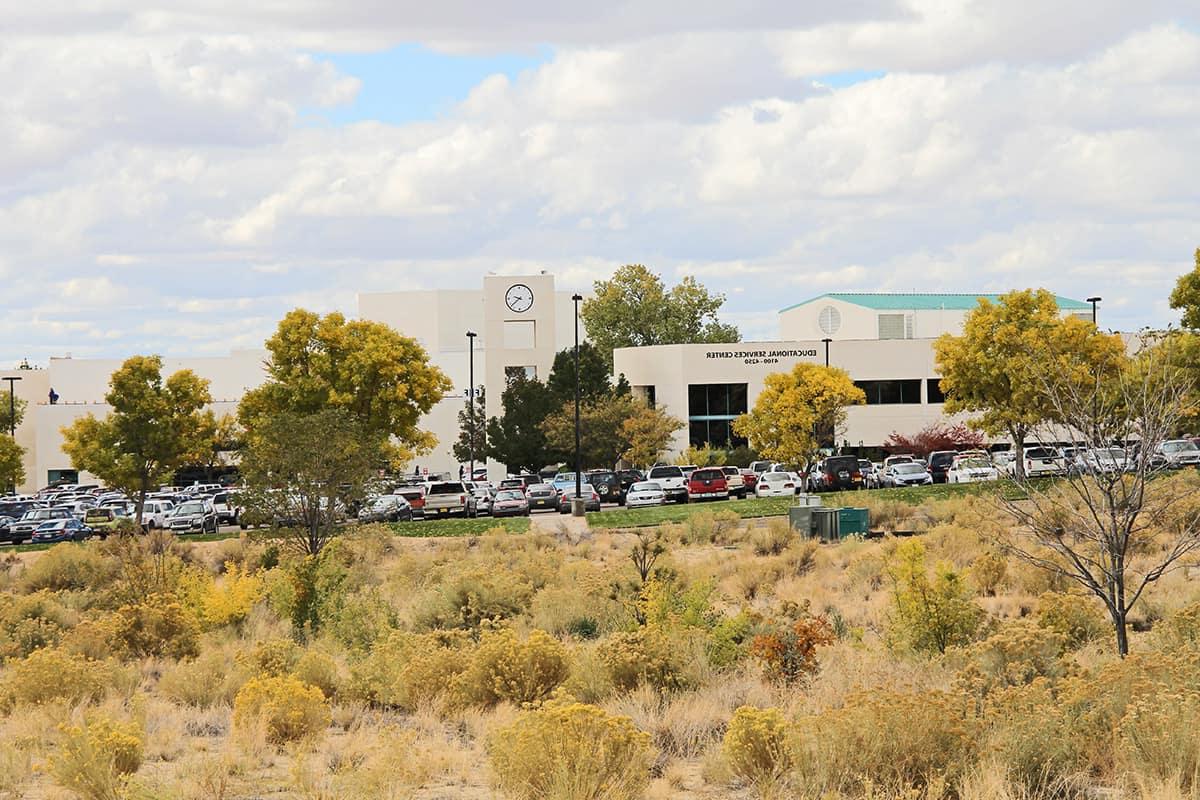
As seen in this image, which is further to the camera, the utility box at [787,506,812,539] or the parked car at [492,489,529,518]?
the parked car at [492,489,529,518]

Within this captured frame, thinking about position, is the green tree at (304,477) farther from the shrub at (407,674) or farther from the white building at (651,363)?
the white building at (651,363)

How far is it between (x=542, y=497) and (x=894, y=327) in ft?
157

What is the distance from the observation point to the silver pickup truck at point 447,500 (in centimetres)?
5341

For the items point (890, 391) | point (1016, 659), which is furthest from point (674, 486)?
point (1016, 659)

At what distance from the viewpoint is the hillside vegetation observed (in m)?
10.3

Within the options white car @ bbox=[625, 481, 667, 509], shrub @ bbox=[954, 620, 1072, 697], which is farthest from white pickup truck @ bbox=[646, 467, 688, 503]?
shrub @ bbox=[954, 620, 1072, 697]

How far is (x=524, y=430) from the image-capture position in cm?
7806

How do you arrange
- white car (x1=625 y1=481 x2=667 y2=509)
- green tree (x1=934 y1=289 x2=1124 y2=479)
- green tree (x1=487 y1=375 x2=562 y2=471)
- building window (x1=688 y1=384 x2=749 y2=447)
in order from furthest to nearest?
building window (x1=688 y1=384 x2=749 y2=447) < green tree (x1=487 y1=375 x2=562 y2=471) < white car (x1=625 y1=481 x2=667 y2=509) < green tree (x1=934 y1=289 x2=1124 y2=479)

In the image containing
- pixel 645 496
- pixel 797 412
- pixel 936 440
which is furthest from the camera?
pixel 936 440

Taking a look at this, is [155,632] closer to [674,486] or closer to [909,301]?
[674,486]

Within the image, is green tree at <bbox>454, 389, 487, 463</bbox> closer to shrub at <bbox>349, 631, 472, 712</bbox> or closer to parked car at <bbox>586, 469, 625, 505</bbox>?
parked car at <bbox>586, 469, 625, 505</bbox>

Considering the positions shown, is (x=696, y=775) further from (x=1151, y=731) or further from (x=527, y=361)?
(x=527, y=361)

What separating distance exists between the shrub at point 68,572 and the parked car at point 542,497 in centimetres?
2671

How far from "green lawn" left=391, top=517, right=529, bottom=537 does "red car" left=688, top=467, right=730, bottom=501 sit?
8771mm
